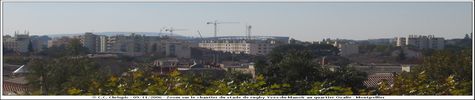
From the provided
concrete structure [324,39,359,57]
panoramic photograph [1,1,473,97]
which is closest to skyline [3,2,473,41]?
panoramic photograph [1,1,473,97]

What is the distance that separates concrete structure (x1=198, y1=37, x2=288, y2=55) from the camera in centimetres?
409

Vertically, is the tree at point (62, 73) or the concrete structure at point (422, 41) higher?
the concrete structure at point (422, 41)

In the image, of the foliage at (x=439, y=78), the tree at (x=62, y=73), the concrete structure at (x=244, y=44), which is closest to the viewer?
the foliage at (x=439, y=78)

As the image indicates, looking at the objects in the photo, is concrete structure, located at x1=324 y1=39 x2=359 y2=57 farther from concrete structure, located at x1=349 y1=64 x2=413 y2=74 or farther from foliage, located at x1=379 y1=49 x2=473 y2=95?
foliage, located at x1=379 y1=49 x2=473 y2=95

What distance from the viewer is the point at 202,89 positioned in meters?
3.73

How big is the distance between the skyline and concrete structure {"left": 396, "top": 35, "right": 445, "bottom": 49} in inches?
3.6

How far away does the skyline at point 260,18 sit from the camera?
12.2 feet

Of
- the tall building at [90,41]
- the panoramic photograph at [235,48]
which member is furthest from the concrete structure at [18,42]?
the tall building at [90,41]

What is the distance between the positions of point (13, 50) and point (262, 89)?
144 cm

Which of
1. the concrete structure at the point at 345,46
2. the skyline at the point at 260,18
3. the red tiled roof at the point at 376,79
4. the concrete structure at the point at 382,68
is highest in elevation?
the skyline at the point at 260,18

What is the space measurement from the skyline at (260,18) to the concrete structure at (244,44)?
0.08 m

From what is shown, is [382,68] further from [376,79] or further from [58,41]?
[58,41]

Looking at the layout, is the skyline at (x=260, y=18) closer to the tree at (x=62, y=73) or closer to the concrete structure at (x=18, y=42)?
the concrete structure at (x=18, y=42)

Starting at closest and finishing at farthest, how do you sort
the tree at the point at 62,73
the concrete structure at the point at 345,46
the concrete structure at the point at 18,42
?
the concrete structure at the point at 18,42
the tree at the point at 62,73
the concrete structure at the point at 345,46
